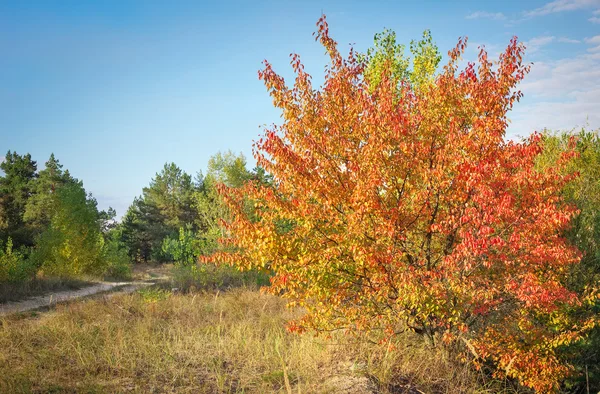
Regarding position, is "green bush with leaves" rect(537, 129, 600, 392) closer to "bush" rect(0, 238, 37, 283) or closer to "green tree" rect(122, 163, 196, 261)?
"bush" rect(0, 238, 37, 283)

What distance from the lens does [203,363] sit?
7.18 metres

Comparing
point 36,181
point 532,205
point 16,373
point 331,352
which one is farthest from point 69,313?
point 36,181

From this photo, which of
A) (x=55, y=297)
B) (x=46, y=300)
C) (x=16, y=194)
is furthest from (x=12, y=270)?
(x=16, y=194)

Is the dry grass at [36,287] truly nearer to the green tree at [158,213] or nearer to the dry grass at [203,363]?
the dry grass at [203,363]

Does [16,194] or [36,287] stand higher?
[16,194]

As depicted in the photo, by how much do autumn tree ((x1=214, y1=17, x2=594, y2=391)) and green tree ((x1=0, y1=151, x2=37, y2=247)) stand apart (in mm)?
34393

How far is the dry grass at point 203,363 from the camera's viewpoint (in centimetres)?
633

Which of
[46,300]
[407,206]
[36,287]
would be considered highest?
[407,206]

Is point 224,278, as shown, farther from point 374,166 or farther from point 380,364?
point 374,166

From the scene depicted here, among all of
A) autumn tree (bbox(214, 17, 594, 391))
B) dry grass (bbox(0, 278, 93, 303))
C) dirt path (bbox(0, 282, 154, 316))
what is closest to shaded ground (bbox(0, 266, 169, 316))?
dirt path (bbox(0, 282, 154, 316))

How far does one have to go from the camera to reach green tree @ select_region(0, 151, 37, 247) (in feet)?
112

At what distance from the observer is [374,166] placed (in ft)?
21.2

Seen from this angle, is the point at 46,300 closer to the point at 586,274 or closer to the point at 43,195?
the point at 586,274

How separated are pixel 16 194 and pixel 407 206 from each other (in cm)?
4121
